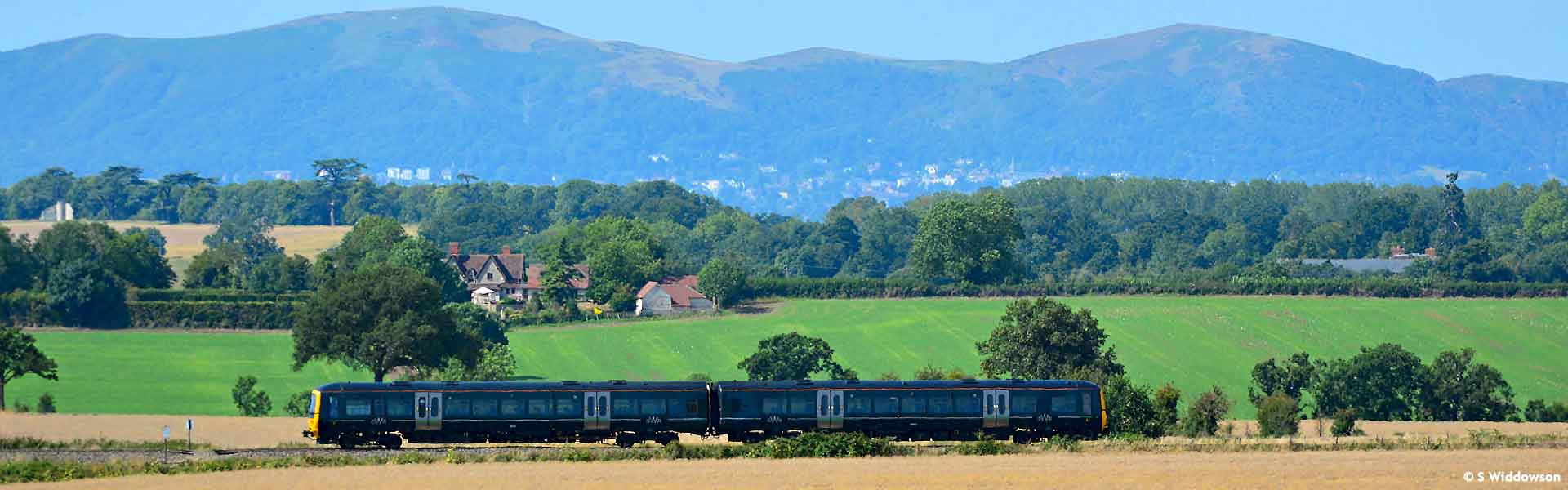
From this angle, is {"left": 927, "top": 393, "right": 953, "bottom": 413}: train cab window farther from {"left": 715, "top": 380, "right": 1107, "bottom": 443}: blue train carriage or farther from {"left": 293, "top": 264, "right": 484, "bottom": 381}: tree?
{"left": 293, "top": 264, "right": 484, "bottom": 381}: tree

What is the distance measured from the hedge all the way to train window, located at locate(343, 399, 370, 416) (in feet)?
212

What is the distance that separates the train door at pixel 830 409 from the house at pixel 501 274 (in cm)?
8757

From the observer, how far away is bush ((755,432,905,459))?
51.7 meters

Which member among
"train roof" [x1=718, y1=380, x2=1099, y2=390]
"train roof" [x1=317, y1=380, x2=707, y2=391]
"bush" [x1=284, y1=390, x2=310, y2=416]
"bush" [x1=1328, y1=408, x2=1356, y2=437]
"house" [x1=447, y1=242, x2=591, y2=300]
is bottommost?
"bush" [x1=1328, y1=408, x2=1356, y2=437]

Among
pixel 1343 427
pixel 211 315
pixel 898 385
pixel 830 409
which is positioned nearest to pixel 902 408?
pixel 898 385

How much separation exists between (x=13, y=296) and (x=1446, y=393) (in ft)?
270

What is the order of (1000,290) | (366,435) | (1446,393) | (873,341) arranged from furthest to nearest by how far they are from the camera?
1. (1000,290)
2. (873,341)
3. (1446,393)
4. (366,435)

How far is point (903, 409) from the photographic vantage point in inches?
2221

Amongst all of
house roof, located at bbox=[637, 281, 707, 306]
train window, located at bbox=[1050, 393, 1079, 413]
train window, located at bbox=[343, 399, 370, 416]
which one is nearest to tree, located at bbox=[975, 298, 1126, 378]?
train window, located at bbox=[1050, 393, 1079, 413]

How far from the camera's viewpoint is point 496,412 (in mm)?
55250

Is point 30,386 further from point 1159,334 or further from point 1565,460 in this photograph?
point 1565,460

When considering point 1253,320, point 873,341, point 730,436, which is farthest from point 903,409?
point 1253,320

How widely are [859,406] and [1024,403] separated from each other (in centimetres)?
484

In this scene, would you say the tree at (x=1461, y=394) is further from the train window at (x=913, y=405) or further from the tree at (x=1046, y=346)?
the train window at (x=913, y=405)
